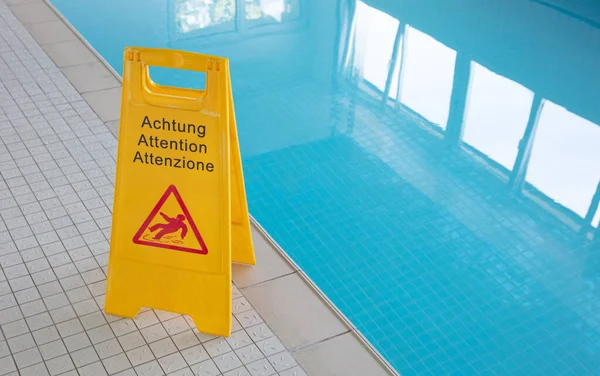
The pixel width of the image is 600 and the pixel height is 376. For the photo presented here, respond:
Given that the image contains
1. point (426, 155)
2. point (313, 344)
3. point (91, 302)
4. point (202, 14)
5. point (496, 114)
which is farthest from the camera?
point (202, 14)

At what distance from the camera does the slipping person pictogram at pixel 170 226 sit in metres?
2.95

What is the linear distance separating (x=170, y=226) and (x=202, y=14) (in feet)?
14.1

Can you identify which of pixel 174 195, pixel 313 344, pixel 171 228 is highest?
pixel 174 195

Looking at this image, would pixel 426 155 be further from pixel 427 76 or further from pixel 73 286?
pixel 73 286

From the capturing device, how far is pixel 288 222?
411 centimetres

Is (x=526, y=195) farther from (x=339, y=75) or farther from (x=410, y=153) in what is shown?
(x=339, y=75)

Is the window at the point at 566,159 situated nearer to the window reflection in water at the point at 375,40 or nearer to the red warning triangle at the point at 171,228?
the window reflection in water at the point at 375,40

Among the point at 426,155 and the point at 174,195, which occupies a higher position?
the point at 174,195

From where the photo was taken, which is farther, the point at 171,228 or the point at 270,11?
the point at 270,11

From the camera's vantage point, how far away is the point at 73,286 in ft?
10.8

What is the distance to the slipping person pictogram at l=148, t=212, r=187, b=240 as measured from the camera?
9.68 ft

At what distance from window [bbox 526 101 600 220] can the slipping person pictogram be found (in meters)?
2.56

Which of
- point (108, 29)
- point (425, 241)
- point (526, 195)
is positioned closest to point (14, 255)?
point (425, 241)

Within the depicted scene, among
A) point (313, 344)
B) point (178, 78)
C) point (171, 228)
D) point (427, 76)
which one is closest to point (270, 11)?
point (178, 78)
